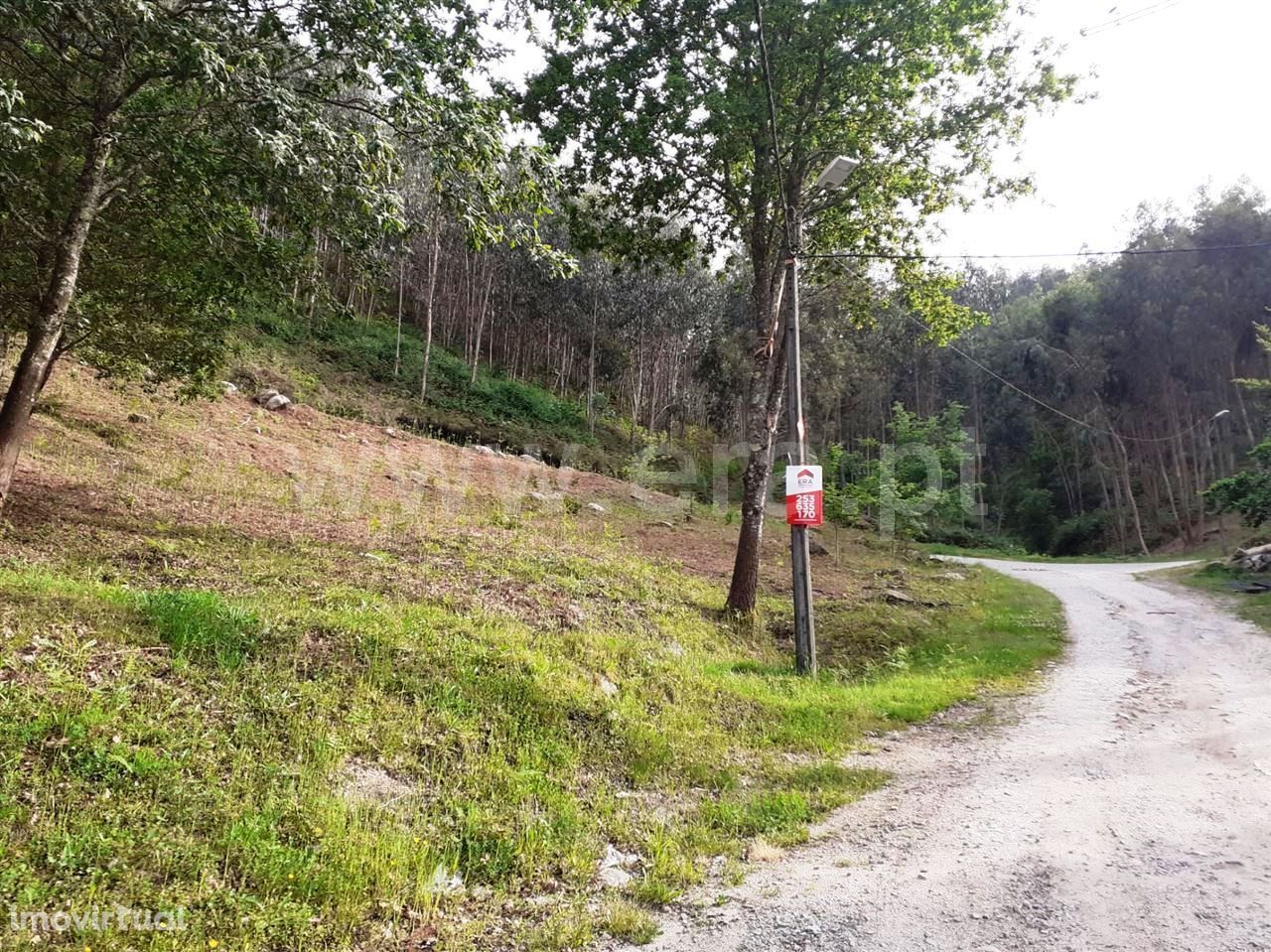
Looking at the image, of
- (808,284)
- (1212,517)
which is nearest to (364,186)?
(808,284)

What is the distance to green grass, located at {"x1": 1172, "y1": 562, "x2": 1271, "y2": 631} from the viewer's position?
11.2 metres

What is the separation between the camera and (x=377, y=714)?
4.65 m

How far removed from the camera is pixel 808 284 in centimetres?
1318

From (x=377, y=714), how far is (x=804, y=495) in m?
5.36

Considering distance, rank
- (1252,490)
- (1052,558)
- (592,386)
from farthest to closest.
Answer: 1. (592,386)
2. (1052,558)
3. (1252,490)

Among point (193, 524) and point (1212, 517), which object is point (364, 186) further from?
point (1212, 517)

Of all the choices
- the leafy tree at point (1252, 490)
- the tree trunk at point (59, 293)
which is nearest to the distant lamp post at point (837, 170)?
the tree trunk at point (59, 293)

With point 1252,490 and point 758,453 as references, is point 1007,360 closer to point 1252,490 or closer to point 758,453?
point 1252,490

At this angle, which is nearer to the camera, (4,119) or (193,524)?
(4,119)

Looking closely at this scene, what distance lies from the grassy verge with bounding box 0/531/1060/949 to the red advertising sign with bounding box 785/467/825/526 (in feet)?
6.30

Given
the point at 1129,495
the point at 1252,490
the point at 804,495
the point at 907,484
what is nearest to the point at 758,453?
the point at 804,495

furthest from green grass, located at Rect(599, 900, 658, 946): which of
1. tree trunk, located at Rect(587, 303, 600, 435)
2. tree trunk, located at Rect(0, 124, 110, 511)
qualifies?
tree trunk, located at Rect(587, 303, 600, 435)

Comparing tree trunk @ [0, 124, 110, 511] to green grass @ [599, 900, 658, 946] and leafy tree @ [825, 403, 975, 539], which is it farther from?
leafy tree @ [825, 403, 975, 539]

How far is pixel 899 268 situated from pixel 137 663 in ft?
39.9
